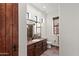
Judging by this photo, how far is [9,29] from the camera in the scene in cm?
144

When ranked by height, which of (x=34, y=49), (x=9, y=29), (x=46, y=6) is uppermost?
A: (x=46, y=6)

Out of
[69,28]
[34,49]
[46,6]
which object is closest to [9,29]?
[69,28]

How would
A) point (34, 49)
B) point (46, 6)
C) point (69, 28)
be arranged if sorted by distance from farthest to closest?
point (46, 6) < point (34, 49) < point (69, 28)

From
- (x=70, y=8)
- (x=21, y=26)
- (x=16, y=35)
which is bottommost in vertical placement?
(x=16, y=35)

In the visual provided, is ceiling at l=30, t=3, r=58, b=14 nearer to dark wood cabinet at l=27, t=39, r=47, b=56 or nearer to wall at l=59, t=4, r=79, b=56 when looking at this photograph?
dark wood cabinet at l=27, t=39, r=47, b=56

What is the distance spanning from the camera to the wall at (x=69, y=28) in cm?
250

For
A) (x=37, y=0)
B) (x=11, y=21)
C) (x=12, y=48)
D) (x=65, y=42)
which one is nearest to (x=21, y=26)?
(x=11, y=21)

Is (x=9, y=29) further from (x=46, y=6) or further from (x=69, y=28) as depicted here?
(x=46, y=6)

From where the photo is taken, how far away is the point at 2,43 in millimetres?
1441

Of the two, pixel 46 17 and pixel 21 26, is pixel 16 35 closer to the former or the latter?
pixel 21 26

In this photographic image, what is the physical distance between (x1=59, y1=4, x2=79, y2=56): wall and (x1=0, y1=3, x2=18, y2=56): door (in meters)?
1.28

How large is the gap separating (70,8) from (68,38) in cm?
58

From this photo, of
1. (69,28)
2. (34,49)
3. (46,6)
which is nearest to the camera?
(69,28)

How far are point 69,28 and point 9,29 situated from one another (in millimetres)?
1425
